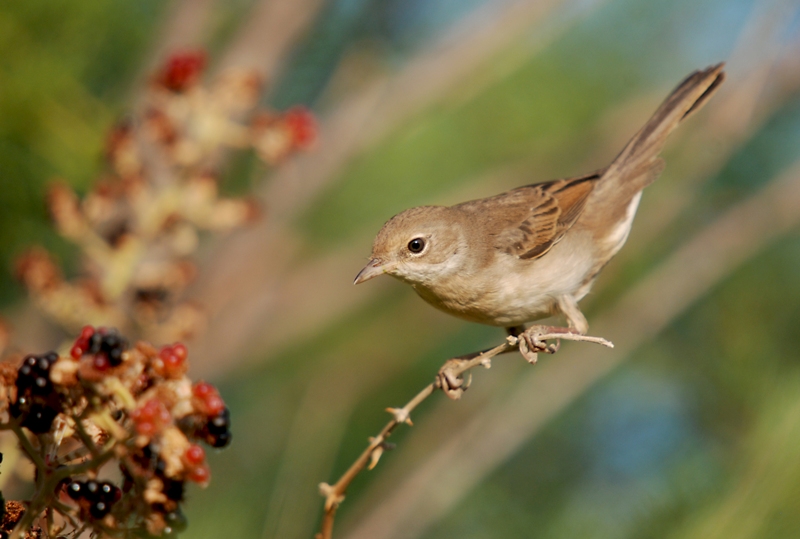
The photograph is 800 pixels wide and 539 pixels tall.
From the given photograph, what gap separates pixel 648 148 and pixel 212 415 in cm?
366

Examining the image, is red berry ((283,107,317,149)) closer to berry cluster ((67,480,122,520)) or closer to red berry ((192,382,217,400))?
red berry ((192,382,217,400))

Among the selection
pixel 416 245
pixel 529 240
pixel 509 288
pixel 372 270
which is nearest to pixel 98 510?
pixel 372 270

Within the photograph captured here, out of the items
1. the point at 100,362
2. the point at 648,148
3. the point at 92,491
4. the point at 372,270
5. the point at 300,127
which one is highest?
the point at 648,148

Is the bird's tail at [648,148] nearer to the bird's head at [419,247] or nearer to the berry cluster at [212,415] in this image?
the bird's head at [419,247]

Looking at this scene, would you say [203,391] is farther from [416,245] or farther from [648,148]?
[648,148]

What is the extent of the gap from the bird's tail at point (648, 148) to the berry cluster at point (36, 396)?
12.1 feet

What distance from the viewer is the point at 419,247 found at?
11.8 feet

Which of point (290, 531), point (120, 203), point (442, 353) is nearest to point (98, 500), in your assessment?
point (290, 531)

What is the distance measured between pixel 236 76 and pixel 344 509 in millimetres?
1908

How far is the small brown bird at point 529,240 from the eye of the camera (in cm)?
354

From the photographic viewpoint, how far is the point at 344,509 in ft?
10.9

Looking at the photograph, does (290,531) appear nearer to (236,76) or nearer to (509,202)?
(236,76)

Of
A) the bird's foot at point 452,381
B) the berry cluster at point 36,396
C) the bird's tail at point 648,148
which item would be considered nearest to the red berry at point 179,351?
the berry cluster at point 36,396

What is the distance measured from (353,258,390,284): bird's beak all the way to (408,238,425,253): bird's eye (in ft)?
0.53
